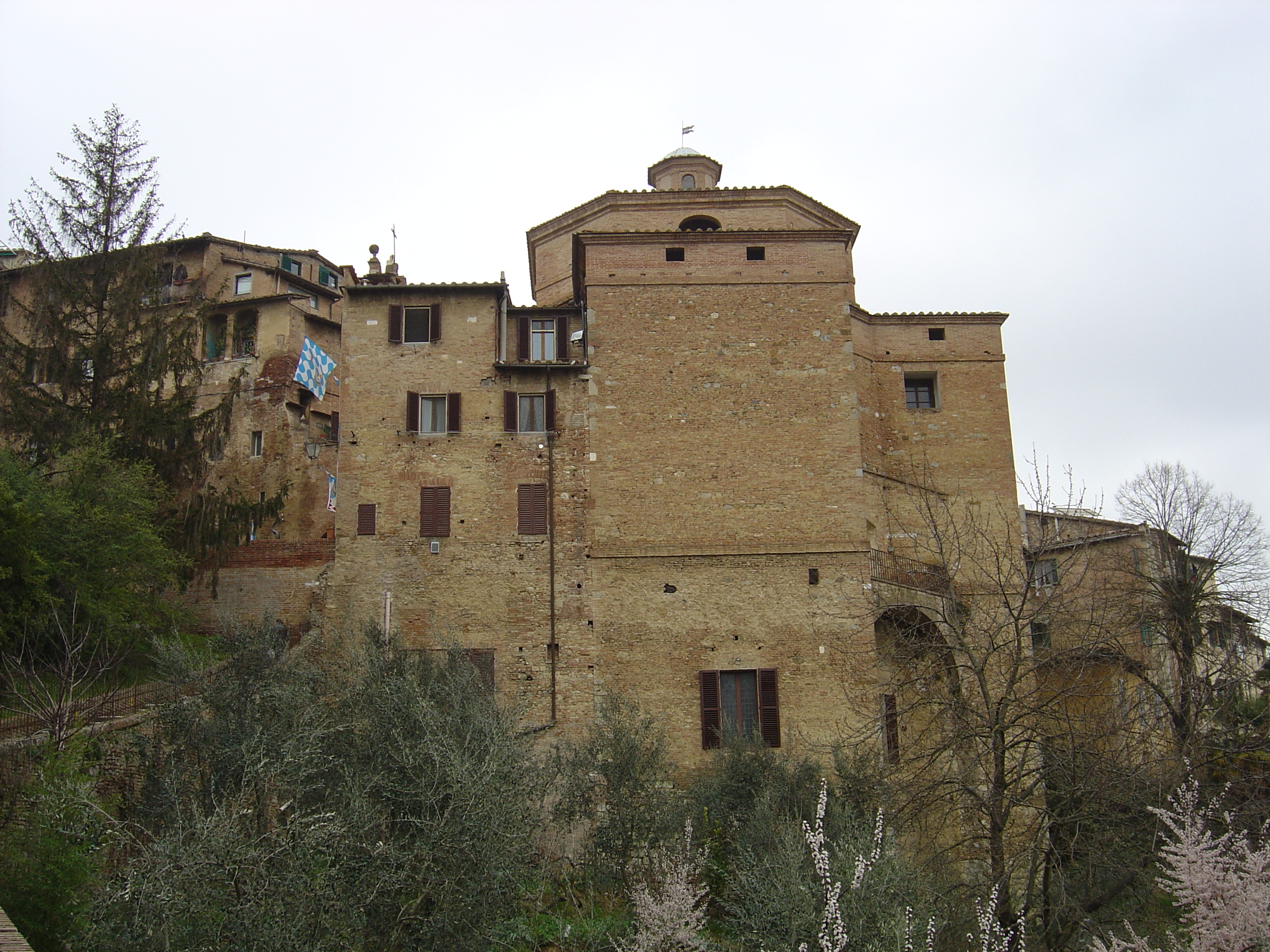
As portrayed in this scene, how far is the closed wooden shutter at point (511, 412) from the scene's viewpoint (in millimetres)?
24344

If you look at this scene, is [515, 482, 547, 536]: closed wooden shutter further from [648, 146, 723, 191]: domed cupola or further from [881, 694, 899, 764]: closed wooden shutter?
[648, 146, 723, 191]: domed cupola

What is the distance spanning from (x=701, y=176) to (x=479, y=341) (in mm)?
10927

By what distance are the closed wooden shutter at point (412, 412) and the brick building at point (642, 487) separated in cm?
6

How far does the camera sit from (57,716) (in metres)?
15.6

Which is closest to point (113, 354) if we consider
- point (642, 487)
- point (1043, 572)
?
point (642, 487)

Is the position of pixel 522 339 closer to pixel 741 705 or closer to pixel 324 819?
pixel 741 705

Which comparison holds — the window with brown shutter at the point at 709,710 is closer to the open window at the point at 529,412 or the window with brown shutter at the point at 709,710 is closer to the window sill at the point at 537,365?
the open window at the point at 529,412

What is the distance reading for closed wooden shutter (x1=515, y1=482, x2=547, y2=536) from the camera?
77.7 feet

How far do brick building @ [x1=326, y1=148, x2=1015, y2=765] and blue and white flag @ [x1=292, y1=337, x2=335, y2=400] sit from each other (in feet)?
6.55

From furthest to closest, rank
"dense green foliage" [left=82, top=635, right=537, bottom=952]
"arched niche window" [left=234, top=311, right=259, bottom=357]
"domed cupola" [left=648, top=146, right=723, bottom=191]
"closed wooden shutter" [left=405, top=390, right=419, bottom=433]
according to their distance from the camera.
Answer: "arched niche window" [left=234, top=311, right=259, bottom=357], "domed cupola" [left=648, top=146, right=723, bottom=191], "closed wooden shutter" [left=405, top=390, right=419, bottom=433], "dense green foliage" [left=82, top=635, right=537, bottom=952]

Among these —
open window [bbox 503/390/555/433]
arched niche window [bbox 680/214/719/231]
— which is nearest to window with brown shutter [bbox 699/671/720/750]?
open window [bbox 503/390/555/433]

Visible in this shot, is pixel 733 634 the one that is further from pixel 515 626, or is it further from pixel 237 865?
pixel 237 865

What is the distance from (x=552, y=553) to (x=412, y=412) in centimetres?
437

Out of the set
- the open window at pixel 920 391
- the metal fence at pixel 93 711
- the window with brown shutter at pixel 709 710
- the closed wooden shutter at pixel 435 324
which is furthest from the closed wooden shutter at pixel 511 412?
the open window at pixel 920 391
